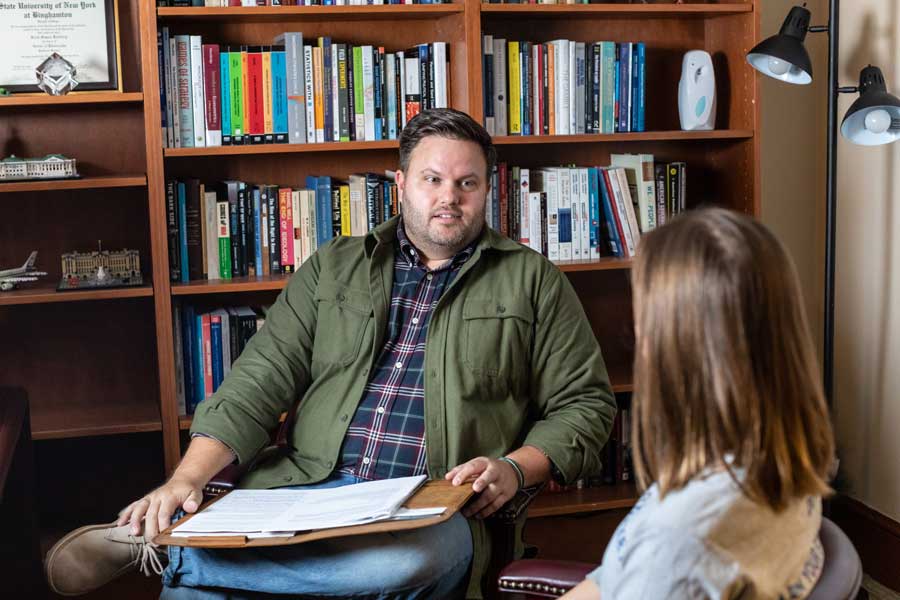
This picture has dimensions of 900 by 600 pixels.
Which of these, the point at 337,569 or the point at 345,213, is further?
the point at 345,213

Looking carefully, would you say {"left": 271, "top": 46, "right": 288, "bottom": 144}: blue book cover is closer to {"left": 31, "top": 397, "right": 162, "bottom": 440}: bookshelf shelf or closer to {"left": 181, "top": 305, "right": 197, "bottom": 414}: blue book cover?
{"left": 181, "top": 305, "right": 197, "bottom": 414}: blue book cover

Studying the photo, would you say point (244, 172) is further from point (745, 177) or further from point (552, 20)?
point (745, 177)

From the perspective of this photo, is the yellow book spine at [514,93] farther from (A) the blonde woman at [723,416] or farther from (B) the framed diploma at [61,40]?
(A) the blonde woman at [723,416]

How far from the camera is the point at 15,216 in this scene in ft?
9.95

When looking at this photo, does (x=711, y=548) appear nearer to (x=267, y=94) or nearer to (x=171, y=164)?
(x=267, y=94)

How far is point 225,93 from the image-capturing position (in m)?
2.88

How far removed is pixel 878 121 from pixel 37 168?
6.99 feet

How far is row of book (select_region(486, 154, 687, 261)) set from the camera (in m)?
3.09

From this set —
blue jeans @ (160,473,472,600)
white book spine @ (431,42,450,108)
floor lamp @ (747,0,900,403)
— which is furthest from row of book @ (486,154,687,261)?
blue jeans @ (160,473,472,600)

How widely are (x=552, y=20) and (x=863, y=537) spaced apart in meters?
1.77

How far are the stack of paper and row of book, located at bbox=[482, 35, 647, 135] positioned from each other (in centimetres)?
138

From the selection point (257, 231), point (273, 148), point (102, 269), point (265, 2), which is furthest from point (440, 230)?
point (102, 269)

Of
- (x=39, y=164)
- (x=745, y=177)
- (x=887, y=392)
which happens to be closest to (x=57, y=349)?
(x=39, y=164)

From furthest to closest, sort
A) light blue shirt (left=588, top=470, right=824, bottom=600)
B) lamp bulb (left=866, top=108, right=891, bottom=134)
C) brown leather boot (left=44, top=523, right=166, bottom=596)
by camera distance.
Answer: lamp bulb (left=866, top=108, right=891, bottom=134)
brown leather boot (left=44, top=523, right=166, bottom=596)
light blue shirt (left=588, top=470, right=824, bottom=600)
